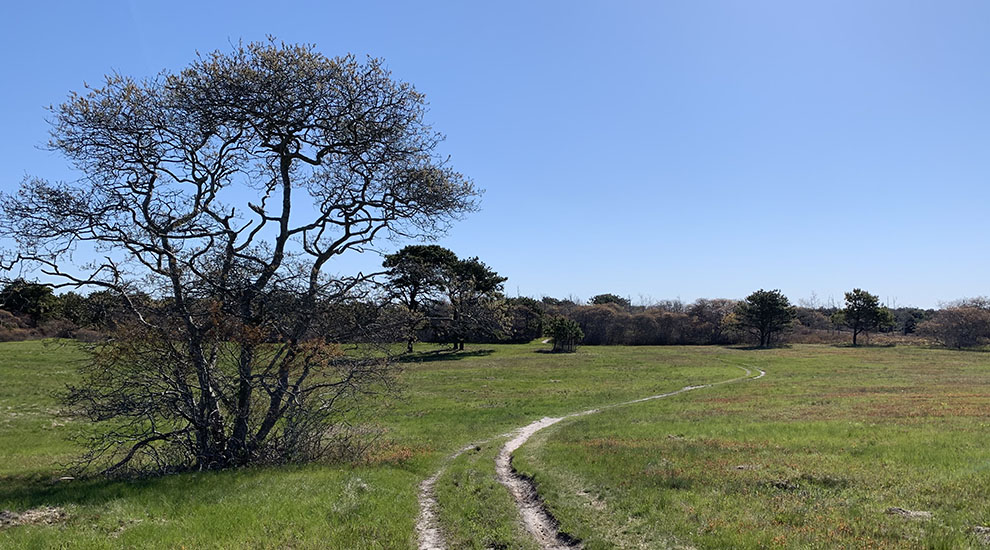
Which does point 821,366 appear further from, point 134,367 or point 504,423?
point 134,367

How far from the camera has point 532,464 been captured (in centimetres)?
1678

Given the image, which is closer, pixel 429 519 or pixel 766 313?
pixel 429 519

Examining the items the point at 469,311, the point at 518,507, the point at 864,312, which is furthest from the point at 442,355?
the point at 864,312

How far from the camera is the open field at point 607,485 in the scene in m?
9.58

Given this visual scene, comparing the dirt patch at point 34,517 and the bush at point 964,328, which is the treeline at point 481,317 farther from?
the dirt patch at point 34,517

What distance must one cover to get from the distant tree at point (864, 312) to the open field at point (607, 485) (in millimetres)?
84147

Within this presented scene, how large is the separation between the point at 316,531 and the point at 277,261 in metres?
9.20

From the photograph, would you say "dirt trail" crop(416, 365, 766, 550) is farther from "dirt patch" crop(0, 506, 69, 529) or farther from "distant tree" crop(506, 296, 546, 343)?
"distant tree" crop(506, 296, 546, 343)

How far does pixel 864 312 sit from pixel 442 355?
79110mm

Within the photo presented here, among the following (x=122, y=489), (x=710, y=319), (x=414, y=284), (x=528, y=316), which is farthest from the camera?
(x=710, y=319)

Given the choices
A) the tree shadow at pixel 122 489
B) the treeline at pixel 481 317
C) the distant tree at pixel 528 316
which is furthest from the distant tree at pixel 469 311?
the distant tree at pixel 528 316

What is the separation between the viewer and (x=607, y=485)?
13.0 meters

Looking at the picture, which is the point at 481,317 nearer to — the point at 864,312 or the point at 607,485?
the point at 607,485

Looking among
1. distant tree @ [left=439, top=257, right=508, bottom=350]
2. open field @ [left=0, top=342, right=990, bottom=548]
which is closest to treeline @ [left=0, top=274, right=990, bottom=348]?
distant tree @ [left=439, top=257, right=508, bottom=350]
